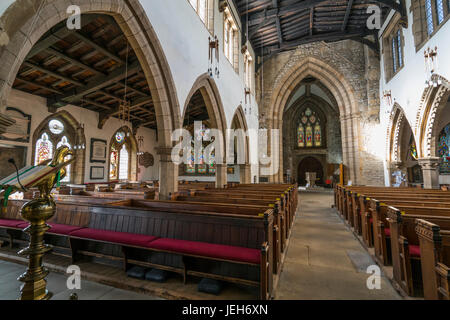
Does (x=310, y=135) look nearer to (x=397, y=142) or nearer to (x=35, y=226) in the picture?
(x=397, y=142)

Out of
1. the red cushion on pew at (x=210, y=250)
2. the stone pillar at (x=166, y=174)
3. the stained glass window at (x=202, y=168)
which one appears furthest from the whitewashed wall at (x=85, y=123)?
the red cushion on pew at (x=210, y=250)

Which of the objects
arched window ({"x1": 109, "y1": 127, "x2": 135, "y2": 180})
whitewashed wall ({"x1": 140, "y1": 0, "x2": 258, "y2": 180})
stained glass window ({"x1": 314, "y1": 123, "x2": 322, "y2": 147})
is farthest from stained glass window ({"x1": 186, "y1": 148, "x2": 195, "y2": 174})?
stained glass window ({"x1": 314, "y1": 123, "x2": 322, "y2": 147})

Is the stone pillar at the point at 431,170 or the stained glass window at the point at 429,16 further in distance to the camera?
the stone pillar at the point at 431,170

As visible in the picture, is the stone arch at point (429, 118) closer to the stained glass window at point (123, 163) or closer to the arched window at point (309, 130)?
the arched window at point (309, 130)

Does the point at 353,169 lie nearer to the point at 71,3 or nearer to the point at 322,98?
the point at 322,98

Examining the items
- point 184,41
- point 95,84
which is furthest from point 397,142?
point 95,84

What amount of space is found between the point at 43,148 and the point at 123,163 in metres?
4.31

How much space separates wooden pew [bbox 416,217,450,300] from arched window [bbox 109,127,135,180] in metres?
11.9

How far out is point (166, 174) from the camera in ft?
16.4

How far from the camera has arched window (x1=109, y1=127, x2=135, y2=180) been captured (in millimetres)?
11774

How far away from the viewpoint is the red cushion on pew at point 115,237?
2.52 metres

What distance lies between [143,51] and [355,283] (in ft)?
17.1

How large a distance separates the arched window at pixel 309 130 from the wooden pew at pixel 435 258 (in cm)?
1625

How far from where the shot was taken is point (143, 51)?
438cm
